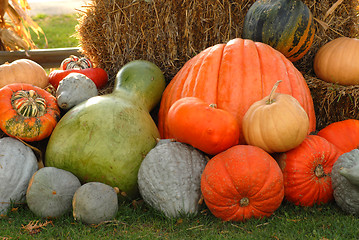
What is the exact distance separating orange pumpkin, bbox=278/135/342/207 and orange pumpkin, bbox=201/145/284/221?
0.19m

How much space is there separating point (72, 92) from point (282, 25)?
5.77ft

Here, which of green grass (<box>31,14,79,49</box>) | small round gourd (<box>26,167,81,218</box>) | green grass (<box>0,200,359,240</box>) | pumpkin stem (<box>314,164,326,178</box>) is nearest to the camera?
green grass (<box>0,200,359,240</box>)

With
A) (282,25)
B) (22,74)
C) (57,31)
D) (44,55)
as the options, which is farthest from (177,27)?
(57,31)

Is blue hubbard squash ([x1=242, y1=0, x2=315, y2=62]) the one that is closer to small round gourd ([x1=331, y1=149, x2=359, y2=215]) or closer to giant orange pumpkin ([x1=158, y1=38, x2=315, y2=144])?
giant orange pumpkin ([x1=158, y1=38, x2=315, y2=144])

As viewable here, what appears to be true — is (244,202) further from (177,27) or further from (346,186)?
(177,27)

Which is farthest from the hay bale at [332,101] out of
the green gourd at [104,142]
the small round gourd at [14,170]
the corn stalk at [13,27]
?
the corn stalk at [13,27]

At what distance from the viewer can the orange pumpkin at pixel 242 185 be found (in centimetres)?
243

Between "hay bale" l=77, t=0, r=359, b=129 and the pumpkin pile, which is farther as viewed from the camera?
"hay bale" l=77, t=0, r=359, b=129

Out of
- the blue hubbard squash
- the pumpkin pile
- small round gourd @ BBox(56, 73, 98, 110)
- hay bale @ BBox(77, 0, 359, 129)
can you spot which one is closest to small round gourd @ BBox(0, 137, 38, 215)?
the pumpkin pile

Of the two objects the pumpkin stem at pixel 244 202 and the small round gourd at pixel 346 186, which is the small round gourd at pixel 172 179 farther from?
the small round gourd at pixel 346 186

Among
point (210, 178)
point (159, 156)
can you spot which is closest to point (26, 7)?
point (159, 156)

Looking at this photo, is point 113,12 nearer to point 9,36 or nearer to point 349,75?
point 9,36

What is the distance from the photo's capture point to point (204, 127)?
2.62m

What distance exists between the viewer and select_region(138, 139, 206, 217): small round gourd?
258cm
